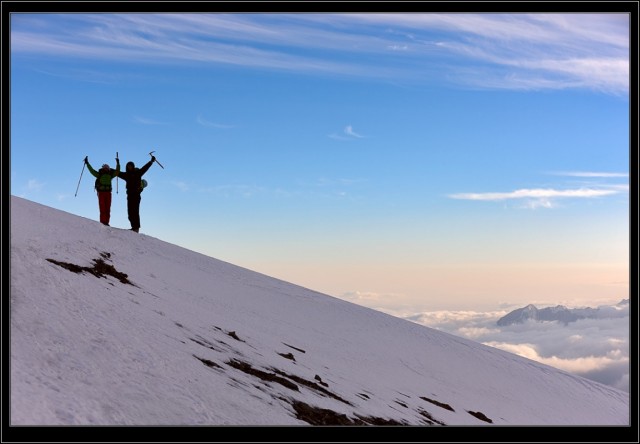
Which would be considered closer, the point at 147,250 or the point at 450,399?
the point at 450,399

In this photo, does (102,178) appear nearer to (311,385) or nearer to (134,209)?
(134,209)

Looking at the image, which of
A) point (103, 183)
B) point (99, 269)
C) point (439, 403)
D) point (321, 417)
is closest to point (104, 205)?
point (103, 183)

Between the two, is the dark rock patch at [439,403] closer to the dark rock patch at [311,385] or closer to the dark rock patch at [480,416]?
the dark rock patch at [480,416]

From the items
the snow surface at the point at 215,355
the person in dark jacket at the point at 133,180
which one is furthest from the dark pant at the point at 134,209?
the snow surface at the point at 215,355

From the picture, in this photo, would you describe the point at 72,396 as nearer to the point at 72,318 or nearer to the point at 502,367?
the point at 72,318

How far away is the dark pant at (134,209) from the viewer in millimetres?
23256

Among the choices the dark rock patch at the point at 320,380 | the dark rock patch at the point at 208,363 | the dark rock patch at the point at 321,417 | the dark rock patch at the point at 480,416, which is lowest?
the dark rock patch at the point at 480,416

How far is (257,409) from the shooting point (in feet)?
31.5

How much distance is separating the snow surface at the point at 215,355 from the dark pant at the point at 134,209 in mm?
806

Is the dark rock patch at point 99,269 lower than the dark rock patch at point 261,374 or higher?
higher

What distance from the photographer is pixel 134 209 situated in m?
23.7

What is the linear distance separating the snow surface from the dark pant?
2.64ft

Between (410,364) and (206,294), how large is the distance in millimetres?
7104
